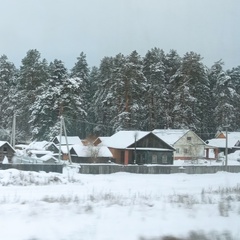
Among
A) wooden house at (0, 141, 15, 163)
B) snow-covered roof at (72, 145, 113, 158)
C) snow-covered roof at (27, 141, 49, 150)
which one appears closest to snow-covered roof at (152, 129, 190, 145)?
snow-covered roof at (72, 145, 113, 158)

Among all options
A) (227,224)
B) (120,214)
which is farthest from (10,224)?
(227,224)

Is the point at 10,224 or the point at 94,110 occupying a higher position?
the point at 94,110

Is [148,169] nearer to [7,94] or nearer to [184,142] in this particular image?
[184,142]

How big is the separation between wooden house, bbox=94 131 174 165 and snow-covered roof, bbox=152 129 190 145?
701mm

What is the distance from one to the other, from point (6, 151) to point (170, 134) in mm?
20389

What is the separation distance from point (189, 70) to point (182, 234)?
94.4 feet

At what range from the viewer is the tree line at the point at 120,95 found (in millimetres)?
28266

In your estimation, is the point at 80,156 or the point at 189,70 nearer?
the point at 189,70

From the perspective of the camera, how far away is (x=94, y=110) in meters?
45.3

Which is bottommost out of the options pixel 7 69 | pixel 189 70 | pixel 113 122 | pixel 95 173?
pixel 95 173

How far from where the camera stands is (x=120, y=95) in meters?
42.8

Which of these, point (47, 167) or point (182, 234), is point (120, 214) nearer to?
Result: point (182, 234)

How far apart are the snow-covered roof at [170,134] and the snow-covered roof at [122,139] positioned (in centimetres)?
177

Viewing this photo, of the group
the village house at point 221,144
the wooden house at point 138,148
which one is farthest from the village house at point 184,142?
the village house at point 221,144
